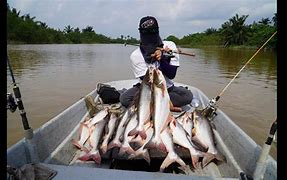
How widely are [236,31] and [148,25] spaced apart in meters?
67.9

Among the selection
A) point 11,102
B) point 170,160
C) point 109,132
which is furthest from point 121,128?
point 11,102

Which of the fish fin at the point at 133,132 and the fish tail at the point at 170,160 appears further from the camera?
the fish fin at the point at 133,132

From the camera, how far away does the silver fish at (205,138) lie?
11.1ft

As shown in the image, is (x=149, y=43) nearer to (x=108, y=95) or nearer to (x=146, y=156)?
(x=108, y=95)

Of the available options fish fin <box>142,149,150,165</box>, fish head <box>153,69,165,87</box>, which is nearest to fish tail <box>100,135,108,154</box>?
fish fin <box>142,149,150,165</box>

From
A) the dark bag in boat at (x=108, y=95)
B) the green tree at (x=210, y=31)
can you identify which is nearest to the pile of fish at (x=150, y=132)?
the dark bag in boat at (x=108, y=95)

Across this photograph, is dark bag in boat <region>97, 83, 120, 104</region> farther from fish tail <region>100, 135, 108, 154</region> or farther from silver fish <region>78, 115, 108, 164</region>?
fish tail <region>100, 135, 108, 154</region>

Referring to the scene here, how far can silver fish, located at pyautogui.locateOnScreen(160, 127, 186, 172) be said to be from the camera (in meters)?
3.01

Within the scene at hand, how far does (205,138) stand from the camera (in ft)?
12.5

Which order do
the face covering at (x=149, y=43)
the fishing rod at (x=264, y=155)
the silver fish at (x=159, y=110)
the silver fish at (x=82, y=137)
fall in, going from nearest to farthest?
the fishing rod at (x=264, y=155) → the silver fish at (x=159, y=110) → the silver fish at (x=82, y=137) → the face covering at (x=149, y=43)

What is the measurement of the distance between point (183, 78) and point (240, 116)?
7659 millimetres

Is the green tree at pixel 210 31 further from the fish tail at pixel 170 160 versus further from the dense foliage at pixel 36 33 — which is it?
the fish tail at pixel 170 160
